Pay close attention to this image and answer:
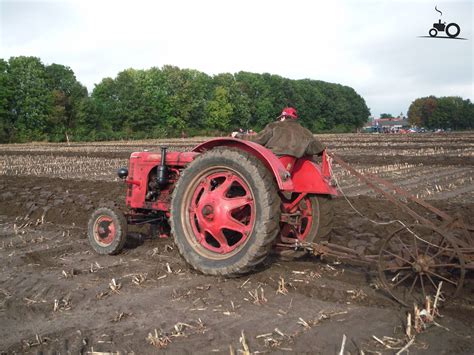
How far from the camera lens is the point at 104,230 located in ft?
18.0

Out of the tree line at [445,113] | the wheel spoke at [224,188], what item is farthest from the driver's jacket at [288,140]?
the tree line at [445,113]

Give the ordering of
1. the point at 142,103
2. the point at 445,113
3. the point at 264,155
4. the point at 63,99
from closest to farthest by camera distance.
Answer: the point at 264,155 < the point at 63,99 < the point at 142,103 < the point at 445,113

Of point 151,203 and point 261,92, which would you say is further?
point 261,92

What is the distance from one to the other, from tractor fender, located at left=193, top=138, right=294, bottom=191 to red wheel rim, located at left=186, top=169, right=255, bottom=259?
10.9 inches

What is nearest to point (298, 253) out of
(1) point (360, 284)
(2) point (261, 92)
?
(1) point (360, 284)

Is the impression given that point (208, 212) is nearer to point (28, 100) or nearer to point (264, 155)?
point (264, 155)

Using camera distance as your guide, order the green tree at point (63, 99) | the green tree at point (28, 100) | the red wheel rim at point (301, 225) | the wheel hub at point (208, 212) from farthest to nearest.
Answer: the green tree at point (63, 99), the green tree at point (28, 100), the red wheel rim at point (301, 225), the wheel hub at point (208, 212)

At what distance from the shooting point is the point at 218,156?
440 cm

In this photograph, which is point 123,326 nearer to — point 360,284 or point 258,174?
point 258,174

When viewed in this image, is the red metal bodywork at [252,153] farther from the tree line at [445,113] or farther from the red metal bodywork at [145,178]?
the tree line at [445,113]

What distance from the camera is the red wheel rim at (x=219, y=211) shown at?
4.39 metres

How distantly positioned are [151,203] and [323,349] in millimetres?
3064

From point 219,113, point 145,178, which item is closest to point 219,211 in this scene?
point 145,178

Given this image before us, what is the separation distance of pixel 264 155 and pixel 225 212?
684 millimetres
